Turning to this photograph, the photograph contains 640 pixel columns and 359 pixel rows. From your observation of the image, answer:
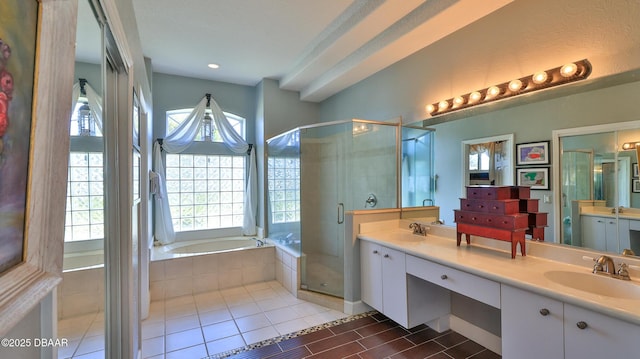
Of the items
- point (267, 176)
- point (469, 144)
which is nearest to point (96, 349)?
point (469, 144)

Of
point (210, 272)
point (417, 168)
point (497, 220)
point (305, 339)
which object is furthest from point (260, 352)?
point (417, 168)

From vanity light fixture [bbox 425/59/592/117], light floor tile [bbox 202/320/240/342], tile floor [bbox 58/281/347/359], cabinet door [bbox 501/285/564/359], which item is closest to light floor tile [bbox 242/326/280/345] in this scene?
tile floor [bbox 58/281/347/359]

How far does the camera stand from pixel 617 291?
1447 millimetres

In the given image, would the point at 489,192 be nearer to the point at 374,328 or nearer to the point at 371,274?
the point at 371,274

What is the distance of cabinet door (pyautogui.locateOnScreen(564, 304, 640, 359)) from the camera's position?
1.14m

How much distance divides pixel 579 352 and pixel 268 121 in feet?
13.2

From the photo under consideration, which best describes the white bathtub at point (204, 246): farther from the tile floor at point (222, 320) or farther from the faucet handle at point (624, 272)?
the faucet handle at point (624, 272)

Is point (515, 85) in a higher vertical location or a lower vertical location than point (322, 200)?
higher

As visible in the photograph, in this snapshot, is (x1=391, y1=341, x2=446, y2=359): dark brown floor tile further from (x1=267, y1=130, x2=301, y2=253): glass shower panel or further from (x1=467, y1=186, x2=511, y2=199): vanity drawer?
(x1=267, y1=130, x2=301, y2=253): glass shower panel

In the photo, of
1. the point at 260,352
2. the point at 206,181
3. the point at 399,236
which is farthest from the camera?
the point at 206,181

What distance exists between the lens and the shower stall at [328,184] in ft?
10.5

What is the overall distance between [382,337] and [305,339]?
648 mm

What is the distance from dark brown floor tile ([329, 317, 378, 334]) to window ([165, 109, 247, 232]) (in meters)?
2.71

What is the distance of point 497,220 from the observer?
1978mm
